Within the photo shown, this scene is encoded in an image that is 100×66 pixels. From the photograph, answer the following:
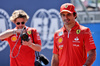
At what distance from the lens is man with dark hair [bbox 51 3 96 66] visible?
3290 millimetres

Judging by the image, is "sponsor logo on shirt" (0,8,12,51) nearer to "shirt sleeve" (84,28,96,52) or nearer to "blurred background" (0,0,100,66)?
"blurred background" (0,0,100,66)

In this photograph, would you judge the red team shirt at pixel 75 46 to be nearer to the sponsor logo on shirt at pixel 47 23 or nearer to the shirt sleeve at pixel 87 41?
the shirt sleeve at pixel 87 41

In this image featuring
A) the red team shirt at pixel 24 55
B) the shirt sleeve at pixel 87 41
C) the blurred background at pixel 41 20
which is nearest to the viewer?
the shirt sleeve at pixel 87 41

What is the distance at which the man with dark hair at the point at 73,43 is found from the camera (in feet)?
10.8

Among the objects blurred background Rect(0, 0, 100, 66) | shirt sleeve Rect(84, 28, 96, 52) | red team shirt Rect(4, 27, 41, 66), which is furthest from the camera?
blurred background Rect(0, 0, 100, 66)

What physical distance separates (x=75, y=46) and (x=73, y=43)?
0.05m

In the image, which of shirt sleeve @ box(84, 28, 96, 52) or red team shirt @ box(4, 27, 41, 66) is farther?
red team shirt @ box(4, 27, 41, 66)

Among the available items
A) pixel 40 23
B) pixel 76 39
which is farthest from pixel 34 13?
pixel 76 39

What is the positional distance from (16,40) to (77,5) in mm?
3125

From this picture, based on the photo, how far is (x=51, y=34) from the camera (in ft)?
20.5

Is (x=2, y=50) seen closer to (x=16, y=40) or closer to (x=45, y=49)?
(x=45, y=49)

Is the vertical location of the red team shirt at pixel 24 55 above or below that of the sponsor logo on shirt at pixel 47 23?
below

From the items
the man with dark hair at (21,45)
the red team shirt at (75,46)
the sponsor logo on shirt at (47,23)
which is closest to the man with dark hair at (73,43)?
the red team shirt at (75,46)

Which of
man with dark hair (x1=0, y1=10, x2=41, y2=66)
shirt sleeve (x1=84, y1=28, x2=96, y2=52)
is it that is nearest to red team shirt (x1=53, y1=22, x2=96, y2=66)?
shirt sleeve (x1=84, y1=28, x2=96, y2=52)
